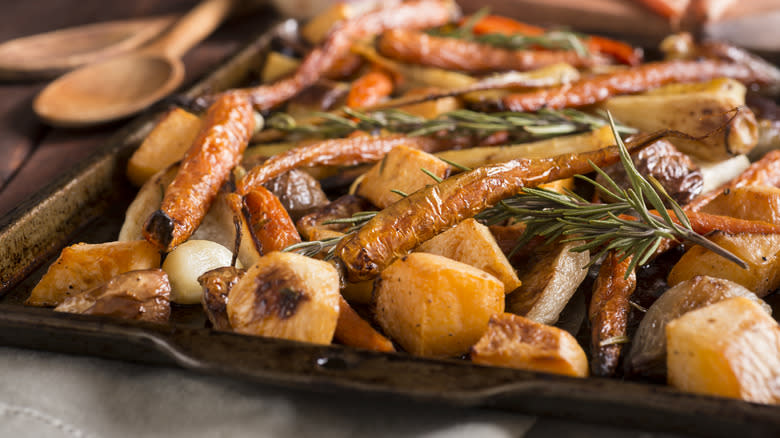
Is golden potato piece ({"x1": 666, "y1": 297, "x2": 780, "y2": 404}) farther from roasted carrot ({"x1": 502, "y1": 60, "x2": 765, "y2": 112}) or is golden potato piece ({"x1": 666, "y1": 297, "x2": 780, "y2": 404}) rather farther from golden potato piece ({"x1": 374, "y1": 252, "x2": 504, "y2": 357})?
roasted carrot ({"x1": 502, "y1": 60, "x2": 765, "y2": 112})

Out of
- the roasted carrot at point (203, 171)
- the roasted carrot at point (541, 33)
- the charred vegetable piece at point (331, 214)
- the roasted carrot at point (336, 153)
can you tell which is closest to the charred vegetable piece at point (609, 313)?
the charred vegetable piece at point (331, 214)

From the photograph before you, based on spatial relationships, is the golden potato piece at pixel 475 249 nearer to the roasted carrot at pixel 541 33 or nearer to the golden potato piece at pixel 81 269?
the golden potato piece at pixel 81 269

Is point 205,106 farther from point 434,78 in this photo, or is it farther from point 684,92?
point 684,92

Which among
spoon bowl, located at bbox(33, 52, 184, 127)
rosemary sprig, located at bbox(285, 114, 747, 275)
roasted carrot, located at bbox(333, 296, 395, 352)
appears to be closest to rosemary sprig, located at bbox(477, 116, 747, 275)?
rosemary sprig, located at bbox(285, 114, 747, 275)

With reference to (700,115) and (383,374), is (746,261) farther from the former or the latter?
(383,374)

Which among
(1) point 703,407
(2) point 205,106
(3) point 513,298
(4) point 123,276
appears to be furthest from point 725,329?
(2) point 205,106
